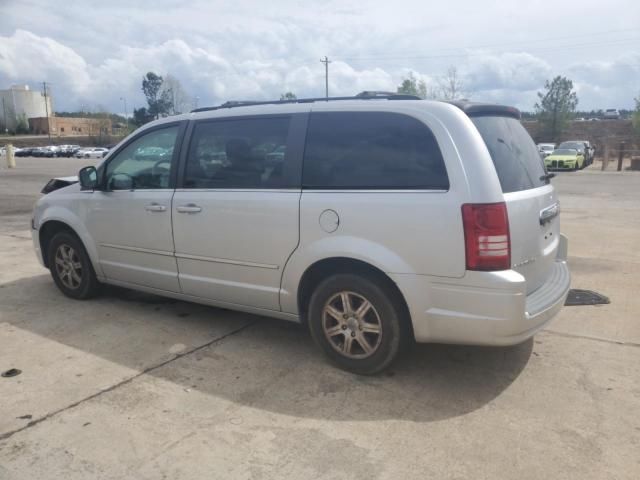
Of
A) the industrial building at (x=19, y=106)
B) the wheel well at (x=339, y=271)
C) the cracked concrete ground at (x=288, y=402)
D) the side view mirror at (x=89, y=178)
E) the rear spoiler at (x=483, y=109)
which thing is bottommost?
the cracked concrete ground at (x=288, y=402)

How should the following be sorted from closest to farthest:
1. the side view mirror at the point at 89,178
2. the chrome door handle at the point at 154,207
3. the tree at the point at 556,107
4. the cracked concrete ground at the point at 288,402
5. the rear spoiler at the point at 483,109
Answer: the cracked concrete ground at the point at 288,402
the rear spoiler at the point at 483,109
the chrome door handle at the point at 154,207
the side view mirror at the point at 89,178
the tree at the point at 556,107

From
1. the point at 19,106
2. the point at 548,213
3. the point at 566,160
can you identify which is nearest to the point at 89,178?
the point at 548,213

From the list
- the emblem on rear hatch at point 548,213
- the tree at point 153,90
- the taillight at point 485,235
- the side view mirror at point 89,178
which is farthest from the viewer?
the tree at point 153,90

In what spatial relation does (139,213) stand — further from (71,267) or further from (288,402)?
(288,402)

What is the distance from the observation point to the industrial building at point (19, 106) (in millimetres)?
121312

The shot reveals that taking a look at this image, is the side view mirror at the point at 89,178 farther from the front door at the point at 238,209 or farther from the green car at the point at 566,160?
the green car at the point at 566,160

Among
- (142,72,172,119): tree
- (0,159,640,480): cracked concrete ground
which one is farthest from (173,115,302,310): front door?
(142,72,172,119): tree

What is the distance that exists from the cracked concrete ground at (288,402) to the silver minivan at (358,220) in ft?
1.24

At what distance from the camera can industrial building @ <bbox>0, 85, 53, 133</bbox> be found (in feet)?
398

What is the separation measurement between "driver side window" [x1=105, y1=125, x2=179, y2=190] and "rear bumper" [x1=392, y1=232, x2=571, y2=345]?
2.31m

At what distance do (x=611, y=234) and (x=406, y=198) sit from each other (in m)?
6.92

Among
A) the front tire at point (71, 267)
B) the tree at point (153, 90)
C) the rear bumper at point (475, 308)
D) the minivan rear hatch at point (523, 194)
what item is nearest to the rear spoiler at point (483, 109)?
the minivan rear hatch at point (523, 194)

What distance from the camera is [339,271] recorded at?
3.62m

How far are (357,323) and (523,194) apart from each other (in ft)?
4.39
